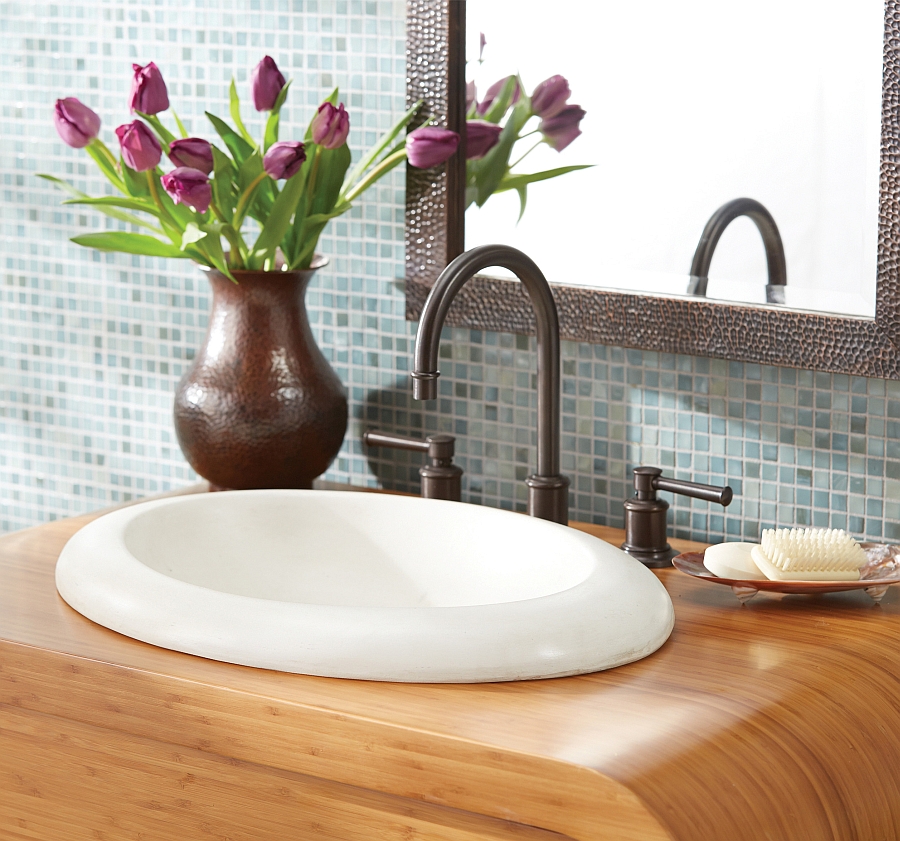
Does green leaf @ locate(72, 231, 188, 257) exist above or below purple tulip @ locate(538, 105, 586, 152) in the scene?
below

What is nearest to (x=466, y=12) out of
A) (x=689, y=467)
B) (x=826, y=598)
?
(x=689, y=467)

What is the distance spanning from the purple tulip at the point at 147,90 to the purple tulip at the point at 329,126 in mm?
158

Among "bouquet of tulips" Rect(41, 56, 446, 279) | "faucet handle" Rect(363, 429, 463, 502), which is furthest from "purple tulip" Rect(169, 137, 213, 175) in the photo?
"faucet handle" Rect(363, 429, 463, 502)

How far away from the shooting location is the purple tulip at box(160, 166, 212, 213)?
4.09ft

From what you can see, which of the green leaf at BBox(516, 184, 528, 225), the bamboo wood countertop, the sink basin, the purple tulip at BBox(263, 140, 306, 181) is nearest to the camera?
the bamboo wood countertop

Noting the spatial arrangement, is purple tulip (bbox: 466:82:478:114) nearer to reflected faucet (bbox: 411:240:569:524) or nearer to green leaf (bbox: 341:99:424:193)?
green leaf (bbox: 341:99:424:193)

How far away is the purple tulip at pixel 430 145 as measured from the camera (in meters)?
1.33

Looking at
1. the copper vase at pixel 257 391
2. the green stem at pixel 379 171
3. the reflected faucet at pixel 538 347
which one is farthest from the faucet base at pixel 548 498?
the green stem at pixel 379 171

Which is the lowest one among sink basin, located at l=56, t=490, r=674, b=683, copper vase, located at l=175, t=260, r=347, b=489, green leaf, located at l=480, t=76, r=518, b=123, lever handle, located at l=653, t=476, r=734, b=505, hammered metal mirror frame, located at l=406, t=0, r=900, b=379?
sink basin, located at l=56, t=490, r=674, b=683

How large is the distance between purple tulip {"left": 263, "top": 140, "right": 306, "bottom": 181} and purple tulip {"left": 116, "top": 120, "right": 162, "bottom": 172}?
11 cm

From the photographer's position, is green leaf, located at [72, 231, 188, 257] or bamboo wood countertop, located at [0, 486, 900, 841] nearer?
bamboo wood countertop, located at [0, 486, 900, 841]

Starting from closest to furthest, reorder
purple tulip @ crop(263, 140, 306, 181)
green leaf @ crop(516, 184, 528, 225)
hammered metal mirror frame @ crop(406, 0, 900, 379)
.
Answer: hammered metal mirror frame @ crop(406, 0, 900, 379)
purple tulip @ crop(263, 140, 306, 181)
green leaf @ crop(516, 184, 528, 225)

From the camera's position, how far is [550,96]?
1345 mm

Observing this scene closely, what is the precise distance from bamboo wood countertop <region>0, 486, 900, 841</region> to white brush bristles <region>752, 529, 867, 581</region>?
0.03m
